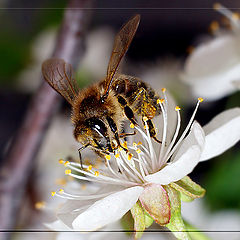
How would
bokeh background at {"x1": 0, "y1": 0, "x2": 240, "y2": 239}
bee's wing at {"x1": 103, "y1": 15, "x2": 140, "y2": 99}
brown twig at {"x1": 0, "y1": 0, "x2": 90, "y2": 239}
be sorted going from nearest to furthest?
bee's wing at {"x1": 103, "y1": 15, "x2": 140, "y2": 99} < brown twig at {"x1": 0, "y1": 0, "x2": 90, "y2": 239} < bokeh background at {"x1": 0, "y1": 0, "x2": 240, "y2": 239}

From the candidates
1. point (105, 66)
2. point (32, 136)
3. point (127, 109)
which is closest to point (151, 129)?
point (127, 109)

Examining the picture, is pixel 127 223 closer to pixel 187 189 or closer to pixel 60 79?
pixel 187 189

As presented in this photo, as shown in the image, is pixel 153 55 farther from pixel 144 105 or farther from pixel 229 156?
pixel 144 105

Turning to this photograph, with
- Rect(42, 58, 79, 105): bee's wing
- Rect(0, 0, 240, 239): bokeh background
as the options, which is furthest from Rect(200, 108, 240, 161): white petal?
Rect(0, 0, 240, 239): bokeh background

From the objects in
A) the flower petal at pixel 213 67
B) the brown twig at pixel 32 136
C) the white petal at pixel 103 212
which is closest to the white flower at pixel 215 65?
the flower petal at pixel 213 67

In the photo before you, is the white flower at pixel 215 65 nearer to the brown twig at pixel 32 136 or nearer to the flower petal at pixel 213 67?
the flower petal at pixel 213 67

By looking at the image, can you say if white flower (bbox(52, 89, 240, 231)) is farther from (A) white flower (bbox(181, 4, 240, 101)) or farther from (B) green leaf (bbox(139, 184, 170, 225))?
(A) white flower (bbox(181, 4, 240, 101))

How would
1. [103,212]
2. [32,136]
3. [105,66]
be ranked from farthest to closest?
[105,66] → [32,136] → [103,212]
